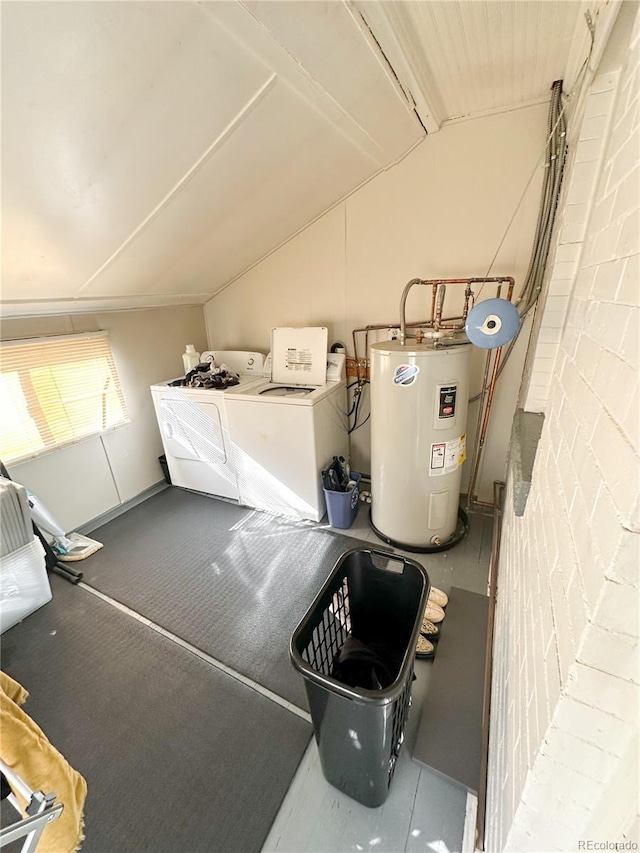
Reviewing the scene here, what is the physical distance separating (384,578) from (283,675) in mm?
691

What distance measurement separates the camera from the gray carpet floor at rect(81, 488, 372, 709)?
1.64 metres

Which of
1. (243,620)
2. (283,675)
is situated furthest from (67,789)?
(243,620)

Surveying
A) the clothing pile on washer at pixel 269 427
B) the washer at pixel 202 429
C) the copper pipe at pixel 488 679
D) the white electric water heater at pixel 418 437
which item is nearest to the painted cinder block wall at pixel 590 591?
the copper pipe at pixel 488 679

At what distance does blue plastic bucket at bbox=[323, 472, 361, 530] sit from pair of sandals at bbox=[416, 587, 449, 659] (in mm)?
732

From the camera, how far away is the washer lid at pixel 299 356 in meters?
2.58

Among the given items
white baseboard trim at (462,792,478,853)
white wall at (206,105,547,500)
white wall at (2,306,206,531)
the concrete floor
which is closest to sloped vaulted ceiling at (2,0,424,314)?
white wall at (206,105,547,500)

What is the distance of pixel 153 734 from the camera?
1326mm

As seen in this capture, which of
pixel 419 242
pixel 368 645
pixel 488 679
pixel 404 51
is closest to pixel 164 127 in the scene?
pixel 404 51

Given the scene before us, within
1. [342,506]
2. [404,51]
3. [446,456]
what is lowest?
[342,506]

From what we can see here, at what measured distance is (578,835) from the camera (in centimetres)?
55

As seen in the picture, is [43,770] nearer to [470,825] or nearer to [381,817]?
[381,817]

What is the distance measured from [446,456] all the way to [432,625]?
0.86 metres

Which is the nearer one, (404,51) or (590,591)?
(590,591)

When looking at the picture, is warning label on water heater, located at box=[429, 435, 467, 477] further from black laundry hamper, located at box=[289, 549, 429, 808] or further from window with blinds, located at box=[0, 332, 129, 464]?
window with blinds, located at box=[0, 332, 129, 464]
